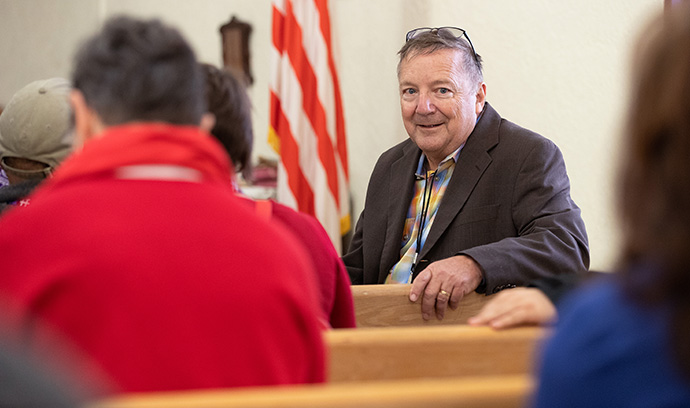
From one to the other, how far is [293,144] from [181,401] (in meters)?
3.72

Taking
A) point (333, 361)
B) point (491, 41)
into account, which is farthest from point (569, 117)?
point (333, 361)

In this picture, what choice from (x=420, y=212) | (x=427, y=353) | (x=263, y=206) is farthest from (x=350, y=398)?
(x=420, y=212)

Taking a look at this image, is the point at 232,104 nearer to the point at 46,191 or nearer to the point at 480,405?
the point at 46,191

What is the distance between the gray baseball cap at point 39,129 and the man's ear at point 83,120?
91 cm

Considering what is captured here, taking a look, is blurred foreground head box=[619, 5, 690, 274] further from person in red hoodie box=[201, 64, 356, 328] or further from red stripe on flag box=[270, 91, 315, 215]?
red stripe on flag box=[270, 91, 315, 215]

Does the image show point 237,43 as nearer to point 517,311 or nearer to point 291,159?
point 291,159

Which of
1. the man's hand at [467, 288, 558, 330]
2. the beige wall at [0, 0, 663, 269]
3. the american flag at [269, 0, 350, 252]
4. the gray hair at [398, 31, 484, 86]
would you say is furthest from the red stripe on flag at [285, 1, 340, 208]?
the man's hand at [467, 288, 558, 330]

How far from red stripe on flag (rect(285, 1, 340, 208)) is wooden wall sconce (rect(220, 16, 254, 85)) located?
2.07 metres

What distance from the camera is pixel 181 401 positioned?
2.54 ft

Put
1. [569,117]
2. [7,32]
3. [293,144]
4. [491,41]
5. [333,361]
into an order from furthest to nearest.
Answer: [7,32] < [293,144] < [491,41] < [569,117] < [333,361]

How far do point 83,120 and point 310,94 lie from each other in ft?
11.0

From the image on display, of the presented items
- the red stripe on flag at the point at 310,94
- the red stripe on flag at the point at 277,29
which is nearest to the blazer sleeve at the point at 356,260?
the red stripe on flag at the point at 310,94

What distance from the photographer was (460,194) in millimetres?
2768

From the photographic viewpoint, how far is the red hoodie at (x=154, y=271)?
102cm
